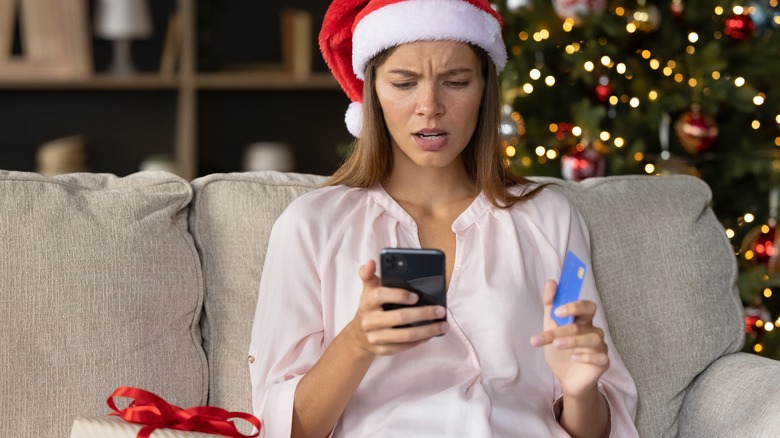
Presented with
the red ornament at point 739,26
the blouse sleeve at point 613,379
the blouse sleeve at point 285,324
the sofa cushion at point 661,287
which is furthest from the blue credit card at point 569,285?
the red ornament at point 739,26

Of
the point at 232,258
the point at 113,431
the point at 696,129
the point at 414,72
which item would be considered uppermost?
the point at 414,72

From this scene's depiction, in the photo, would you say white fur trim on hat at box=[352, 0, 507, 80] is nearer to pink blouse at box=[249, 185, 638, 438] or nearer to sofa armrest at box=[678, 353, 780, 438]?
pink blouse at box=[249, 185, 638, 438]

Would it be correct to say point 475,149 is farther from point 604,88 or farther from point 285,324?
point 604,88

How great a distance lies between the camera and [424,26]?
1592 mm

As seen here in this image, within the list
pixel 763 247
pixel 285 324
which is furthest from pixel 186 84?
pixel 285 324

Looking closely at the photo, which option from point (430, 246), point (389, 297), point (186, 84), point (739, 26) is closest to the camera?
point (389, 297)

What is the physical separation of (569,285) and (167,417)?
550 millimetres

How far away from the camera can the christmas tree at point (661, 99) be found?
2.84m

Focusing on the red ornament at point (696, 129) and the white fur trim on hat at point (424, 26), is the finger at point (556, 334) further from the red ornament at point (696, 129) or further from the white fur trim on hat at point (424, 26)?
the red ornament at point (696, 129)

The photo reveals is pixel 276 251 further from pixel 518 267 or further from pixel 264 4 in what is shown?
pixel 264 4

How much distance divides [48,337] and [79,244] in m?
0.16

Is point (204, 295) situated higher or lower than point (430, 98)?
lower

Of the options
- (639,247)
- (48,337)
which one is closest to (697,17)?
(639,247)

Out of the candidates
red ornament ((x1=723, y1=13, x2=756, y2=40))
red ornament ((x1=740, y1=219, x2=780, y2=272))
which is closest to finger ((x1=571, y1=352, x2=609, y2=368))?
red ornament ((x1=740, y1=219, x2=780, y2=272))
